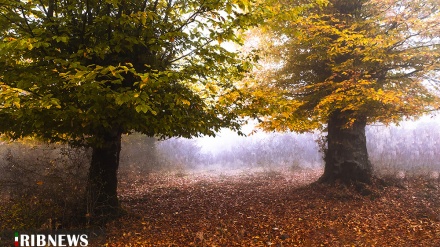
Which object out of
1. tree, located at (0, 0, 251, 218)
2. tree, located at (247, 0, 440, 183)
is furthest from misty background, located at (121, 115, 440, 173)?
tree, located at (0, 0, 251, 218)

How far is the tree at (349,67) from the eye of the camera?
7996 mm

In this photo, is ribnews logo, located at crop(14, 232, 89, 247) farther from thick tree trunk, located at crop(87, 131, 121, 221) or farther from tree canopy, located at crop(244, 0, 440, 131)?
tree canopy, located at crop(244, 0, 440, 131)

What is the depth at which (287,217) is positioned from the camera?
8000mm

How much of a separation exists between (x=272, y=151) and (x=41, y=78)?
23562 millimetres

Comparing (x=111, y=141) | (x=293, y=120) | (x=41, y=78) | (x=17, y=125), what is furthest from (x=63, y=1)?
(x=293, y=120)

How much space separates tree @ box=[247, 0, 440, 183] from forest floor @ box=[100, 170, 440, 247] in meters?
1.54

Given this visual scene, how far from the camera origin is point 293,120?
891 cm

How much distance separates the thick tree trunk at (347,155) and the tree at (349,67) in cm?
3

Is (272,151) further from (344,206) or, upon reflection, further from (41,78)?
(41,78)

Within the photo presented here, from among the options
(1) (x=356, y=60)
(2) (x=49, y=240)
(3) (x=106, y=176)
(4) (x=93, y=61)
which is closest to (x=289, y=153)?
(1) (x=356, y=60)

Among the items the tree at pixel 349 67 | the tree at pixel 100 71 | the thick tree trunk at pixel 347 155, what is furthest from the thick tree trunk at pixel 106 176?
the thick tree trunk at pixel 347 155

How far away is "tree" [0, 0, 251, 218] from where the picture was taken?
524 centimetres

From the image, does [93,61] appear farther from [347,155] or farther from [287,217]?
[347,155]

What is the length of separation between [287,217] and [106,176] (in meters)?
4.78
